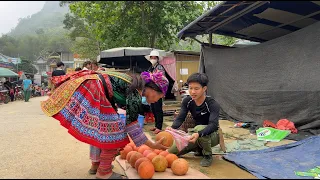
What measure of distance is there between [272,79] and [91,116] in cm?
466

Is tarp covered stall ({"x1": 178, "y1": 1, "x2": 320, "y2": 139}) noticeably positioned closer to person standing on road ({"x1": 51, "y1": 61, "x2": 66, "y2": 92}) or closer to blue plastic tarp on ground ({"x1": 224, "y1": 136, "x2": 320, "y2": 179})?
blue plastic tarp on ground ({"x1": 224, "y1": 136, "x2": 320, "y2": 179})

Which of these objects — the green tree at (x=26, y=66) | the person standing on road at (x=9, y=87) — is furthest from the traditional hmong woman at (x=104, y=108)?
the green tree at (x=26, y=66)

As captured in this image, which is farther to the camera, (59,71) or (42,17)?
(59,71)

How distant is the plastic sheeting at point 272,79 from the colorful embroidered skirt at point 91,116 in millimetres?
4042

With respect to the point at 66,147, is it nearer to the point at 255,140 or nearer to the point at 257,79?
the point at 255,140

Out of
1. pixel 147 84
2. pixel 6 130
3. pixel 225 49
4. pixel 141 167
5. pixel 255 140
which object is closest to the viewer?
pixel 141 167

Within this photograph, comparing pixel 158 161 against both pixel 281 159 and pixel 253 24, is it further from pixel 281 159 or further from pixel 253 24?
pixel 253 24

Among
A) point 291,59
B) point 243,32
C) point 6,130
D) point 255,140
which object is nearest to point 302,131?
point 255,140

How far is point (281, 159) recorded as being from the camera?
12.8 ft

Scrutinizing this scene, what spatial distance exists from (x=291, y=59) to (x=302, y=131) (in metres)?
1.41

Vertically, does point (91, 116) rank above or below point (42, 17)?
below

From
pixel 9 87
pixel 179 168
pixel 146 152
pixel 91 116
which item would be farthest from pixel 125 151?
pixel 9 87

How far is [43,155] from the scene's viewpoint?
4258 millimetres

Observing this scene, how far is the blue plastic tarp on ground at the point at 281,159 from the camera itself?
133 inches
